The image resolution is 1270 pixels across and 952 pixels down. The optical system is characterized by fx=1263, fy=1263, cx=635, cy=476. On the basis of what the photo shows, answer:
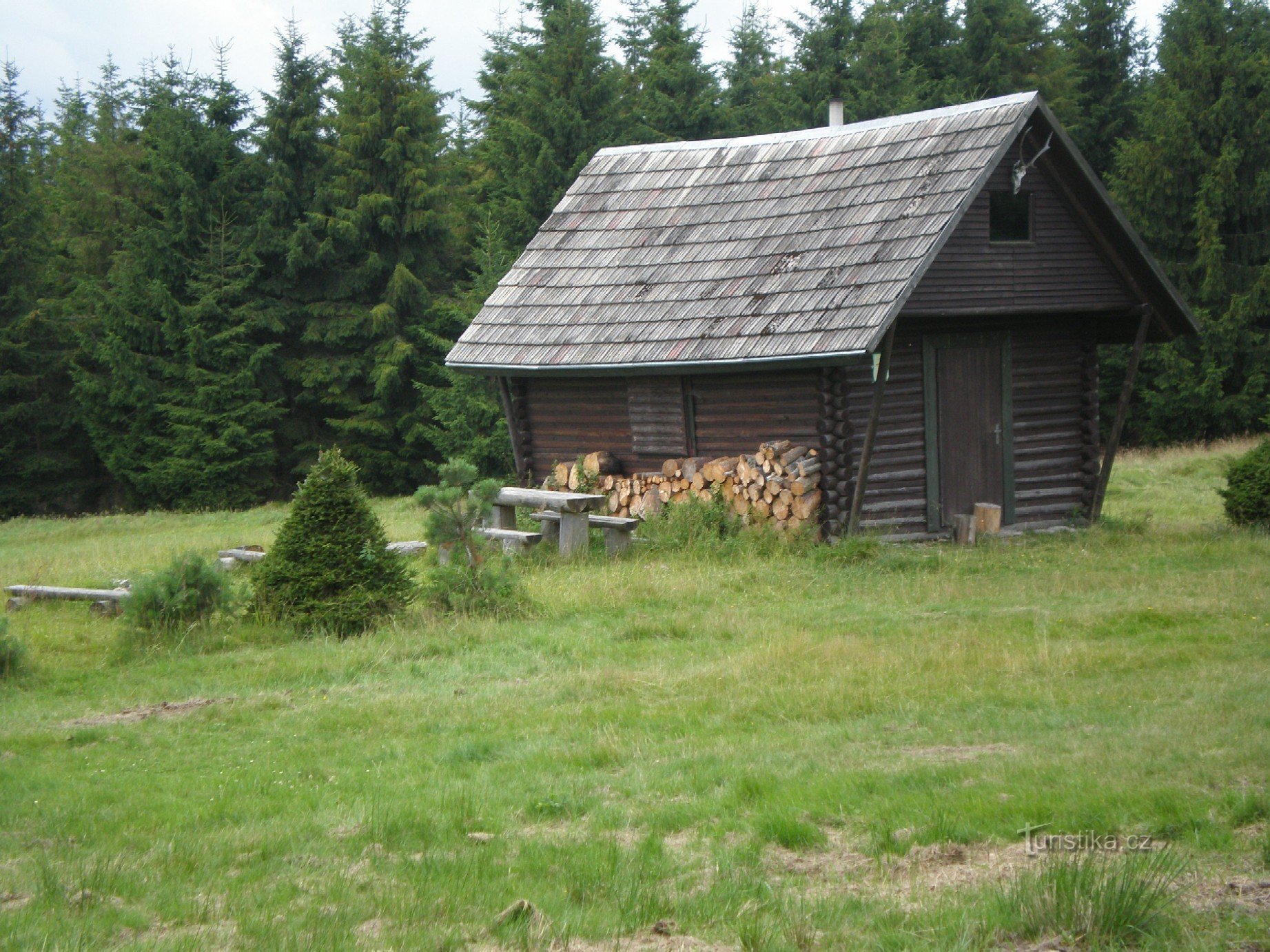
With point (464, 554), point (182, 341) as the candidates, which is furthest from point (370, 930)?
point (182, 341)

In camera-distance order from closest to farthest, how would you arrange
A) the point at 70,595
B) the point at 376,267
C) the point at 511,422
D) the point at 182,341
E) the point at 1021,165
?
the point at 70,595 < the point at 1021,165 < the point at 511,422 < the point at 182,341 < the point at 376,267

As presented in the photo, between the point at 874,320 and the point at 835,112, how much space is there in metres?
6.01

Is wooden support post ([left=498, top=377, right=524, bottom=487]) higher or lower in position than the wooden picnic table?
higher

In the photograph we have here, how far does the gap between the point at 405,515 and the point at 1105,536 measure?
44.8 feet

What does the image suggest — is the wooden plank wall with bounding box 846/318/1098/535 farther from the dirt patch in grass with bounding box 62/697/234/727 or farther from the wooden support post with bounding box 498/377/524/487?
the dirt patch in grass with bounding box 62/697/234/727

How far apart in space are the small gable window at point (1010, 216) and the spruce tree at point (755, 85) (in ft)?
71.6

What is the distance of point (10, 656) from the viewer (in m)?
9.95

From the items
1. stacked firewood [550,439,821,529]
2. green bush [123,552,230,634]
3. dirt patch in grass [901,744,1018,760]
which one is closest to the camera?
dirt patch in grass [901,744,1018,760]

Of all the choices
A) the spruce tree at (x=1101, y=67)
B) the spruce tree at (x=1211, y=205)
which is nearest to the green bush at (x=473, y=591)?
the spruce tree at (x=1211, y=205)

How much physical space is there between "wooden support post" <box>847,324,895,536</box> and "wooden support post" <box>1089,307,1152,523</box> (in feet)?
12.7

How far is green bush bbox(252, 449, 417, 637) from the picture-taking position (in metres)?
11.2

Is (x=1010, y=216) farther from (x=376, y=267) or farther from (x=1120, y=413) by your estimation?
(x=376, y=267)

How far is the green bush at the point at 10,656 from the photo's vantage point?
990 centimetres

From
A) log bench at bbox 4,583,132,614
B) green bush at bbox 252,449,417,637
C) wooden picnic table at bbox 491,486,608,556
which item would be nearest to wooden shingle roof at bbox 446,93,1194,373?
wooden picnic table at bbox 491,486,608,556
